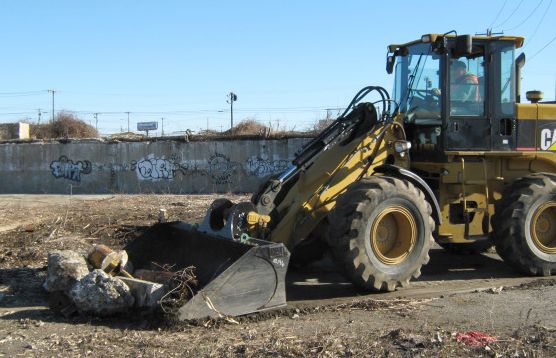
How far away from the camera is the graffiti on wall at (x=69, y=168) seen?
30062 millimetres

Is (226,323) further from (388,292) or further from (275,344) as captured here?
(388,292)

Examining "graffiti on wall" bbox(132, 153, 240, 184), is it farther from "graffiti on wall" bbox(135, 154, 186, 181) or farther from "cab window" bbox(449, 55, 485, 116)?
"cab window" bbox(449, 55, 485, 116)

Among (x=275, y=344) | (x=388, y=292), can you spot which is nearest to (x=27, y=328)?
(x=275, y=344)

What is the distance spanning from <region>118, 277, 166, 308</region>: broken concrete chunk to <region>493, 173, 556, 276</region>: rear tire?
188 inches

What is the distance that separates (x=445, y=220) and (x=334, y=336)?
338 cm

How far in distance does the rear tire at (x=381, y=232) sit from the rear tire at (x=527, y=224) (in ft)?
4.47

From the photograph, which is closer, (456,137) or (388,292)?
(388,292)

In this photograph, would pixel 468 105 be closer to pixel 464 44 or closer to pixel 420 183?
pixel 464 44

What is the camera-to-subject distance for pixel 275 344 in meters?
5.07

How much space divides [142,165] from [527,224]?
936 inches

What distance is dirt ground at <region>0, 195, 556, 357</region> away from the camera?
16.5 feet

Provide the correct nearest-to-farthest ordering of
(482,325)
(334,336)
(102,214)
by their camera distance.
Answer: (334,336) < (482,325) < (102,214)

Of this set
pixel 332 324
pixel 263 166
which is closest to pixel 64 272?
pixel 332 324

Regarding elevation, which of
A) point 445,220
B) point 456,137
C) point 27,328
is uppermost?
point 456,137
